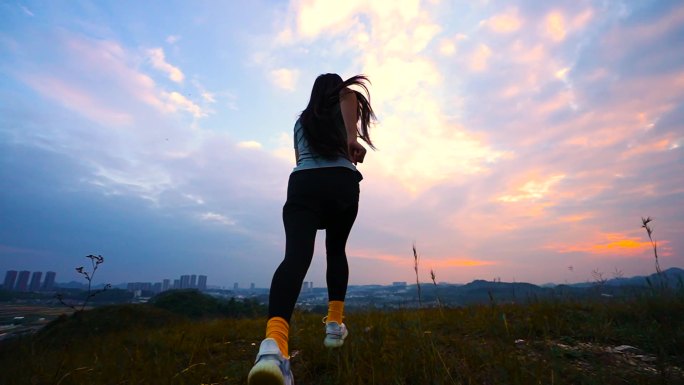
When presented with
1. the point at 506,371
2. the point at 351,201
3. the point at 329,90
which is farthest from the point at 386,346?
the point at 329,90

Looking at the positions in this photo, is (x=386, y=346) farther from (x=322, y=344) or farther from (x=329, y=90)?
(x=329, y=90)

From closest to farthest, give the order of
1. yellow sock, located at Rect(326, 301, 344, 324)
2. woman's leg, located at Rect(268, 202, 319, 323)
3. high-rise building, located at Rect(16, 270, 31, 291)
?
woman's leg, located at Rect(268, 202, 319, 323), yellow sock, located at Rect(326, 301, 344, 324), high-rise building, located at Rect(16, 270, 31, 291)

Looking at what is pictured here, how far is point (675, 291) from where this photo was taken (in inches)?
148

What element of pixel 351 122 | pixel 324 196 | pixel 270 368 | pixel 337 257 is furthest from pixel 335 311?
pixel 351 122

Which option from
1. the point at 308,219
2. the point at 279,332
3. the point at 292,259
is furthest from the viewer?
the point at 308,219

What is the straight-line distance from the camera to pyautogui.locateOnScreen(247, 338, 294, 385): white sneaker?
1.77 meters

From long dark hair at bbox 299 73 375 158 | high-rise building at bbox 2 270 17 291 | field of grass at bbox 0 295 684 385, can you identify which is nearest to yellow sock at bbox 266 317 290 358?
field of grass at bbox 0 295 684 385

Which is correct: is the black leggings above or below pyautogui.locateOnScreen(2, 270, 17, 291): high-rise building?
below

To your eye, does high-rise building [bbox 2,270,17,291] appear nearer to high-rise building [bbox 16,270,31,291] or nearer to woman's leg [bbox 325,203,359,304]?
high-rise building [bbox 16,270,31,291]

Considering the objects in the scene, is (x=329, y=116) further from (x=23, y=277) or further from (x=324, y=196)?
(x=23, y=277)

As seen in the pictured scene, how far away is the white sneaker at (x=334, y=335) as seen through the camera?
281 centimetres

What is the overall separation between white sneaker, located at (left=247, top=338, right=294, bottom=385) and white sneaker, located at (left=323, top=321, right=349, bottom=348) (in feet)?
3.08

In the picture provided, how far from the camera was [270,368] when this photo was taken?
1782 mm

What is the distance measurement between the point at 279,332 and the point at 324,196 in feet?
3.25
